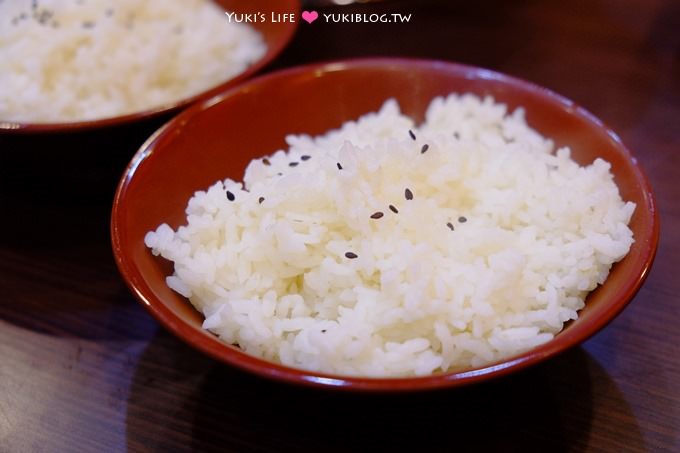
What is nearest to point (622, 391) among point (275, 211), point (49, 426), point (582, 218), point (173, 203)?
point (582, 218)

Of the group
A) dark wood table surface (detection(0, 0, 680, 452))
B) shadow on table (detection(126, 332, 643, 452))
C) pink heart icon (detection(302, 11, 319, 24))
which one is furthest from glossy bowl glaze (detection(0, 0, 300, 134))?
shadow on table (detection(126, 332, 643, 452))

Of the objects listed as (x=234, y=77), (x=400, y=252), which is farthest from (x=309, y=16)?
(x=400, y=252)

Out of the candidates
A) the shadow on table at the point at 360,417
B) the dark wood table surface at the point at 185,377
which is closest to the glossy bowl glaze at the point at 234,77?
the dark wood table surface at the point at 185,377

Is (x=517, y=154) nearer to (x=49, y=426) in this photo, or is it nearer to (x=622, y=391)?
(x=622, y=391)

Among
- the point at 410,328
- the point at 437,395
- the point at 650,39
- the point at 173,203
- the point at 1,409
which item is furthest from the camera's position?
the point at 650,39

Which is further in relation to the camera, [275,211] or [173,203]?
[173,203]

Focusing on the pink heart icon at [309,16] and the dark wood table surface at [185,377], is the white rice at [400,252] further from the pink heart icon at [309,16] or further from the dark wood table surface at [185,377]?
the pink heart icon at [309,16]

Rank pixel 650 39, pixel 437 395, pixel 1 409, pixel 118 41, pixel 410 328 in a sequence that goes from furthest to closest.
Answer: pixel 650 39
pixel 118 41
pixel 1 409
pixel 410 328
pixel 437 395

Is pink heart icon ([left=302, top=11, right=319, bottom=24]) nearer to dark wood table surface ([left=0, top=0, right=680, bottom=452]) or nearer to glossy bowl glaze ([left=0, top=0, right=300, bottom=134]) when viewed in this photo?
glossy bowl glaze ([left=0, top=0, right=300, bottom=134])
